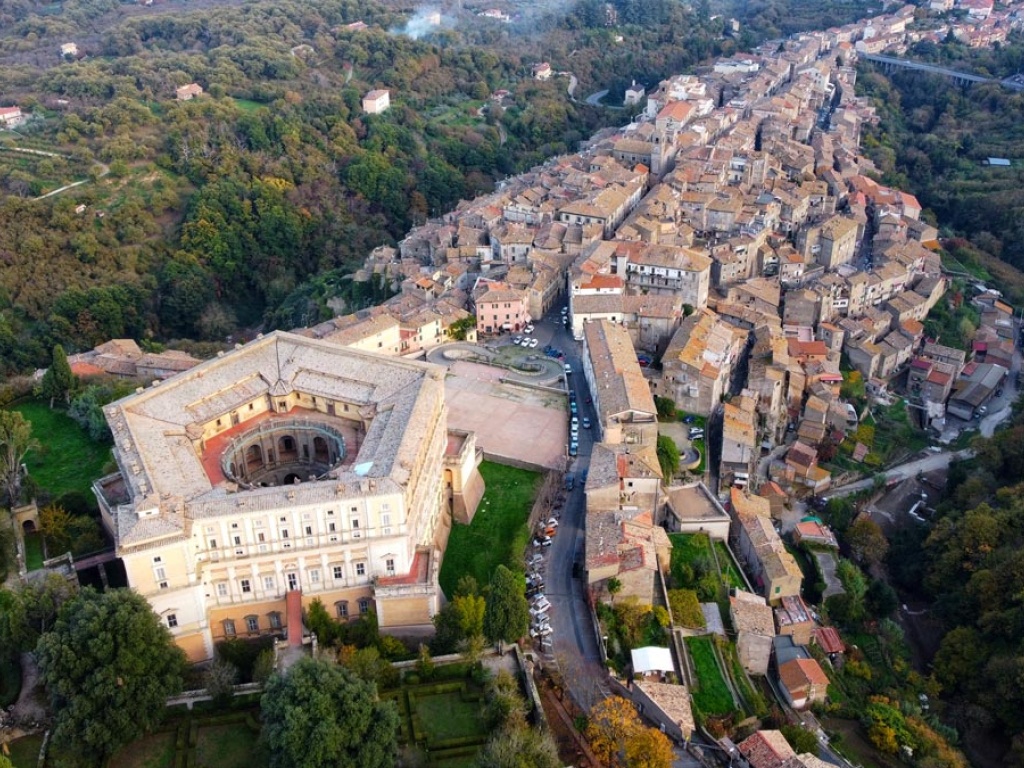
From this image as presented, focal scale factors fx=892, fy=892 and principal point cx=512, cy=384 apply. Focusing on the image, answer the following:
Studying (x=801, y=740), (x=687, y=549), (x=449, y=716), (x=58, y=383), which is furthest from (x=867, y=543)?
(x=58, y=383)

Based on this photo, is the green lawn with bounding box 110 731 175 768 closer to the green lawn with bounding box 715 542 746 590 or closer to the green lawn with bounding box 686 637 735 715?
the green lawn with bounding box 686 637 735 715

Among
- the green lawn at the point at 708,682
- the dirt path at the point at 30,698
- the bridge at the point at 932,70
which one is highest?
the bridge at the point at 932,70

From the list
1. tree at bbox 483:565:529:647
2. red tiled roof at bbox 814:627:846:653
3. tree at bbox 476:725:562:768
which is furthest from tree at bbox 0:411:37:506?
red tiled roof at bbox 814:627:846:653

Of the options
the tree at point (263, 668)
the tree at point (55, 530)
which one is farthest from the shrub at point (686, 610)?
the tree at point (55, 530)

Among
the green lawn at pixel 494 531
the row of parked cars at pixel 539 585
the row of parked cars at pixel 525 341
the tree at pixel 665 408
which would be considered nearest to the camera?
the row of parked cars at pixel 539 585

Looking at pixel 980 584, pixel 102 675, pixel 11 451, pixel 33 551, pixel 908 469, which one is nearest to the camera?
pixel 102 675

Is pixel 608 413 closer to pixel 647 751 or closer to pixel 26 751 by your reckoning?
pixel 647 751

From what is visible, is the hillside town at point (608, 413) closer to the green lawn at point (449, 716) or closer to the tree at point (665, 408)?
the tree at point (665, 408)
